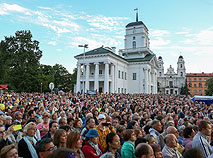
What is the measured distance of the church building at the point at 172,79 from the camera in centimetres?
9138

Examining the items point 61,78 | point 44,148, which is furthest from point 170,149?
point 61,78

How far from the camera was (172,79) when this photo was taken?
312 ft

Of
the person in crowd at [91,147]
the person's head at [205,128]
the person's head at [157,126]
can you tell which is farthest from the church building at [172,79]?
the person in crowd at [91,147]

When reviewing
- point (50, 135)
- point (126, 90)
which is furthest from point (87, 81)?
point (50, 135)

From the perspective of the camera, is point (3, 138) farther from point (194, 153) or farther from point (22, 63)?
point (22, 63)

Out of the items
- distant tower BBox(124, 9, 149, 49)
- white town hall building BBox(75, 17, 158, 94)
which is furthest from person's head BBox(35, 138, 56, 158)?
distant tower BBox(124, 9, 149, 49)

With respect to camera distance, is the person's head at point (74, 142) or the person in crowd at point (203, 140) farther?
the person in crowd at point (203, 140)

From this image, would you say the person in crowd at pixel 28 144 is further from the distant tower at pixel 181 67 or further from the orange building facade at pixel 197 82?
the orange building facade at pixel 197 82

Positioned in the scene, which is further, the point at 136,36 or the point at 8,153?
the point at 136,36

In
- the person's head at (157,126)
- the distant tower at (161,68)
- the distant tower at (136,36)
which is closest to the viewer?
the person's head at (157,126)

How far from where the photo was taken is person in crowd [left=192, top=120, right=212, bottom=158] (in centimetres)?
383

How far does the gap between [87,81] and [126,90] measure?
13.9m

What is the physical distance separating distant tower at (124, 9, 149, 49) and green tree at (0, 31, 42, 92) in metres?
29.9

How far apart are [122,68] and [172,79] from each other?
56462mm
